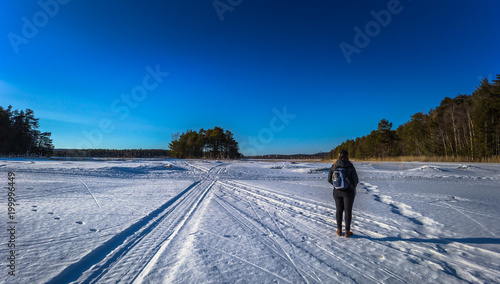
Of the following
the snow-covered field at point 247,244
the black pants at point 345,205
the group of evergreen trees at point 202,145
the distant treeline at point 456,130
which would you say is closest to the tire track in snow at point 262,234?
the snow-covered field at point 247,244

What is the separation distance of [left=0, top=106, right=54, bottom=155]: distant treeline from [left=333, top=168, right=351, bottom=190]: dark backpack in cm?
5682

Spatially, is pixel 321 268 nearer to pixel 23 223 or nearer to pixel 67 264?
pixel 67 264

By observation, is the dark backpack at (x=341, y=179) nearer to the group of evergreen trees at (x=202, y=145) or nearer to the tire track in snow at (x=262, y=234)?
the tire track in snow at (x=262, y=234)

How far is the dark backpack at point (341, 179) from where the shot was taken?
374 cm

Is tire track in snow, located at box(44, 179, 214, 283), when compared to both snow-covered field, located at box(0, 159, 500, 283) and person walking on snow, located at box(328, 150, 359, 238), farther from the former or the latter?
person walking on snow, located at box(328, 150, 359, 238)

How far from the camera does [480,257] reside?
2.95m

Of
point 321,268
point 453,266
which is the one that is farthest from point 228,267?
point 453,266

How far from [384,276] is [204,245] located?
2.48 metres

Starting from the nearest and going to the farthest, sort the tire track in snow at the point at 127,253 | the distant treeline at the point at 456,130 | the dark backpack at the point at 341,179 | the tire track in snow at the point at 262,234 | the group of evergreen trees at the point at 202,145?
1. the tire track in snow at the point at 127,253
2. the tire track in snow at the point at 262,234
3. the dark backpack at the point at 341,179
4. the distant treeline at the point at 456,130
5. the group of evergreen trees at the point at 202,145

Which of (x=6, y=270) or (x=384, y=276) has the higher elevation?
(x=6, y=270)

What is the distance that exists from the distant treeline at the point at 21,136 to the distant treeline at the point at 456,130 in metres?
74.2

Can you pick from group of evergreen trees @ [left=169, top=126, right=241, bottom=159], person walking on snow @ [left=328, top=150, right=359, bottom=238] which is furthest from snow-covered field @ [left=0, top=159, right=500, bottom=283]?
group of evergreen trees @ [left=169, top=126, right=241, bottom=159]

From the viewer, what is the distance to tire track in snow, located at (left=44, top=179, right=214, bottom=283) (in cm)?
240

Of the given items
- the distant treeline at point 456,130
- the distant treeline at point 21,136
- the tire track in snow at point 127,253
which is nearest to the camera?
the tire track in snow at point 127,253
